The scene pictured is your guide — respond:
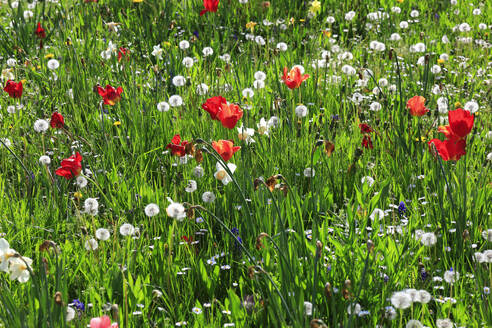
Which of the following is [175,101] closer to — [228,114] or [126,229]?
[228,114]

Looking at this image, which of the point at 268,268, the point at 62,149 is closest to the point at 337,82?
the point at 62,149

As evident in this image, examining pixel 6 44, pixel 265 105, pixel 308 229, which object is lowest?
pixel 308 229

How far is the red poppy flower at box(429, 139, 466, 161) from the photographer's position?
6.74 ft

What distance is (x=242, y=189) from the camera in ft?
7.92

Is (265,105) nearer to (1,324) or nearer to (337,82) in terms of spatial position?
(337,82)

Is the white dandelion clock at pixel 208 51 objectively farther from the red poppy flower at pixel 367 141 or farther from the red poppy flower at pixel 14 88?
the red poppy flower at pixel 367 141

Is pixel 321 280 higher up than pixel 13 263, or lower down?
lower down

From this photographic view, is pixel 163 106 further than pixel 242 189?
Yes

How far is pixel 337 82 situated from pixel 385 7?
1568 millimetres

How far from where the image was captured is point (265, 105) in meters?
3.33

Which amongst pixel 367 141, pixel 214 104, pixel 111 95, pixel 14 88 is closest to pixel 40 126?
pixel 14 88

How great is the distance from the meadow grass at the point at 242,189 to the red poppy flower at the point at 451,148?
1.8 inches

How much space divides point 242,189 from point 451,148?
852 mm

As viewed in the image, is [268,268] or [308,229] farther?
[308,229]
